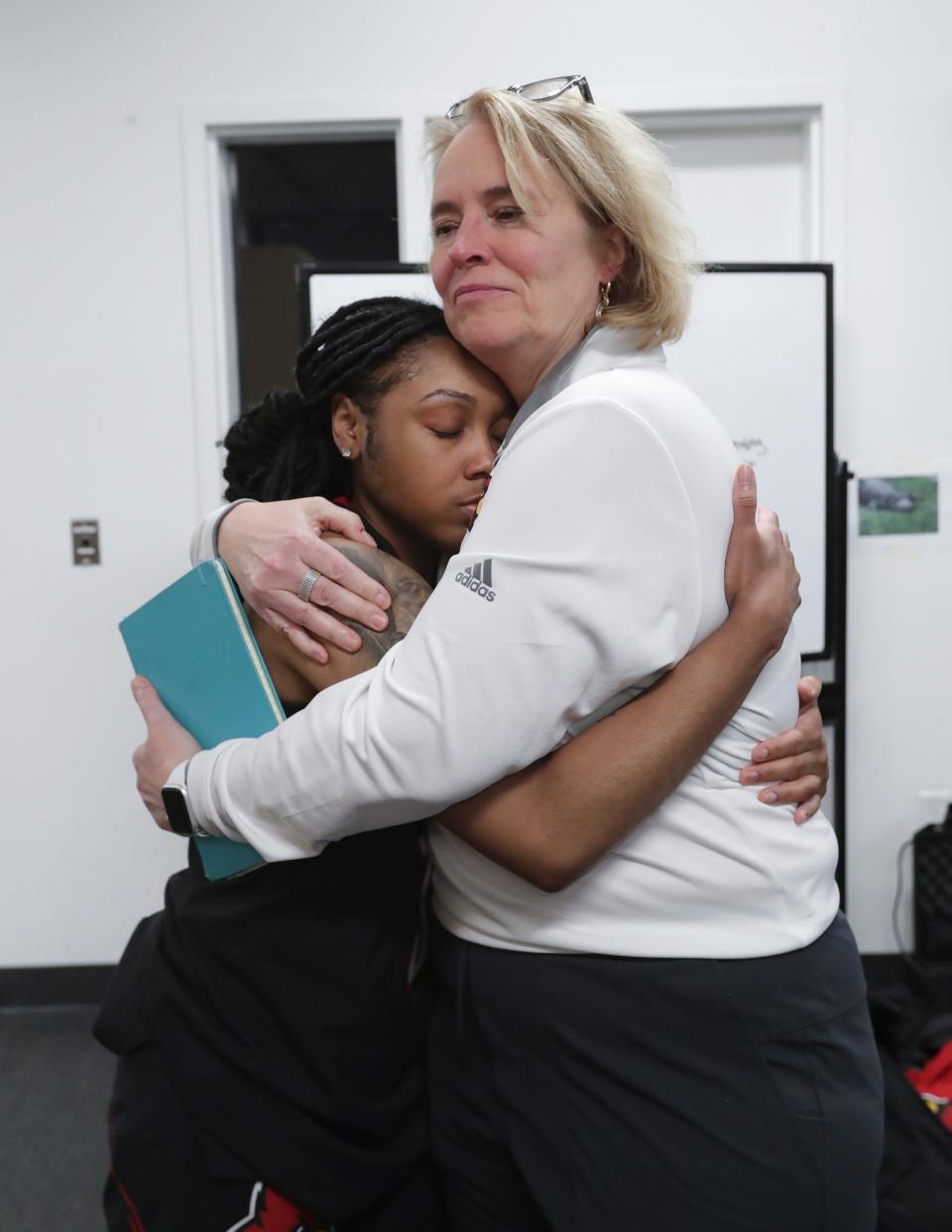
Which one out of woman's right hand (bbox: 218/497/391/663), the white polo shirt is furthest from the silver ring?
the white polo shirt

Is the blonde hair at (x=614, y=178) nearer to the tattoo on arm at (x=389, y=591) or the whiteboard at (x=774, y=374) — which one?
the tattoo on arm at (x=389, y=591)

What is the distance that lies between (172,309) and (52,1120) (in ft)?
6.84

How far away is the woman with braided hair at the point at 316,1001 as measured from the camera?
887 mm

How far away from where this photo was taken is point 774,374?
2.37 m

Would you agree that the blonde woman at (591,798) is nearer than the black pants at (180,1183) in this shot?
Yes

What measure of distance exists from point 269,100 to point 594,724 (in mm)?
2363

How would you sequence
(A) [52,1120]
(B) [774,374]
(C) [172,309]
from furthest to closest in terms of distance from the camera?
(C) [172,309]
(B) [774,374]
(A) [52,1120]

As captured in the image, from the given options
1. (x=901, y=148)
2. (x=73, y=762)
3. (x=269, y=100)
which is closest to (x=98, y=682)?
(x=73, y=762)

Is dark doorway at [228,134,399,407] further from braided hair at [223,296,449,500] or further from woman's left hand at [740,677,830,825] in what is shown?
woman's left hand at [740,677,830,825]

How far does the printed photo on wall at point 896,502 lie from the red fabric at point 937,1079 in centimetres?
132

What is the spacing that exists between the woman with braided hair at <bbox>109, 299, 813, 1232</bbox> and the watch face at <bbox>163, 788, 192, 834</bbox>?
0.30 feet

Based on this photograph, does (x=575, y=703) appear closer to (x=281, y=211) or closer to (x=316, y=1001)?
(x=316, y=1001)

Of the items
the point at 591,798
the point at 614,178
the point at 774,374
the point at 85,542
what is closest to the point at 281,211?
the point at 85,542

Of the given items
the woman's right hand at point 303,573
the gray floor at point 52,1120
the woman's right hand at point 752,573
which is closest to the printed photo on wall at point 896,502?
the woman's right hand at point 752,573
